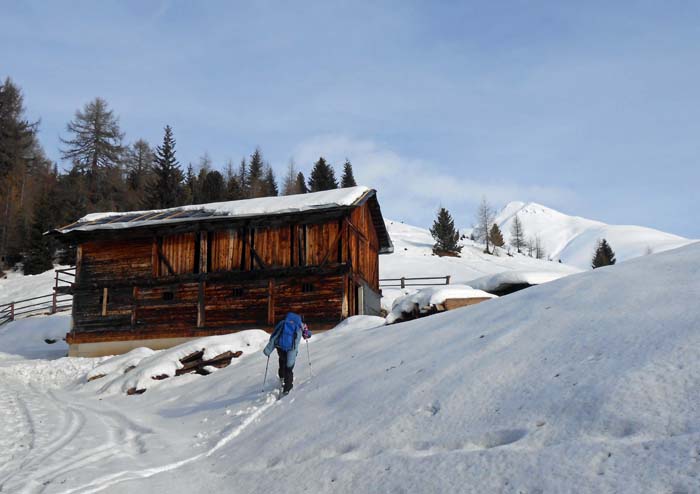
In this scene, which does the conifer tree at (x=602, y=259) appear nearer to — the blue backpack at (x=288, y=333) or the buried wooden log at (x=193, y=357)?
the buried wooden log at (x=193, y=357)

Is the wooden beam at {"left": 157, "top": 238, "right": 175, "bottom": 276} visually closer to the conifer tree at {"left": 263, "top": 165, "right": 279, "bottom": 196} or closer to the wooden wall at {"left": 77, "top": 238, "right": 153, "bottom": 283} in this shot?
the wooden wall at {"left": 77, "top": 238, "right": 153, "bottom": 283}

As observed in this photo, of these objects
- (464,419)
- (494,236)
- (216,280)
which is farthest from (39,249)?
(494,236)

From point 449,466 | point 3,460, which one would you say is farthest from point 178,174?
point 449,466

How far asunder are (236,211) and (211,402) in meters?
11.6

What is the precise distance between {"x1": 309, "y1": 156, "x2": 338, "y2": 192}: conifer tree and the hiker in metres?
66.9

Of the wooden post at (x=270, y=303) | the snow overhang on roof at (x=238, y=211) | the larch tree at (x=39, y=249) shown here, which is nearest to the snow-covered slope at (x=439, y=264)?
the snow overhang on roof at (x=238, y=211)

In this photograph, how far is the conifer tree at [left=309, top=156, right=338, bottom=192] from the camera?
77756 mm

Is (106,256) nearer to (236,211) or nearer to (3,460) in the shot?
(236,211)

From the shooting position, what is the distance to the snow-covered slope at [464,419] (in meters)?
4.18

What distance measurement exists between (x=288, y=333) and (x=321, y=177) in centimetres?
6866

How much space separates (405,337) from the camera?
35.4ft

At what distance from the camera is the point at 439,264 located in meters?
52.3

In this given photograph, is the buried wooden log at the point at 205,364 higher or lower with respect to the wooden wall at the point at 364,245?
lower

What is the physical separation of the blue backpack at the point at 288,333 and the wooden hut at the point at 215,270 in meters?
9.35
